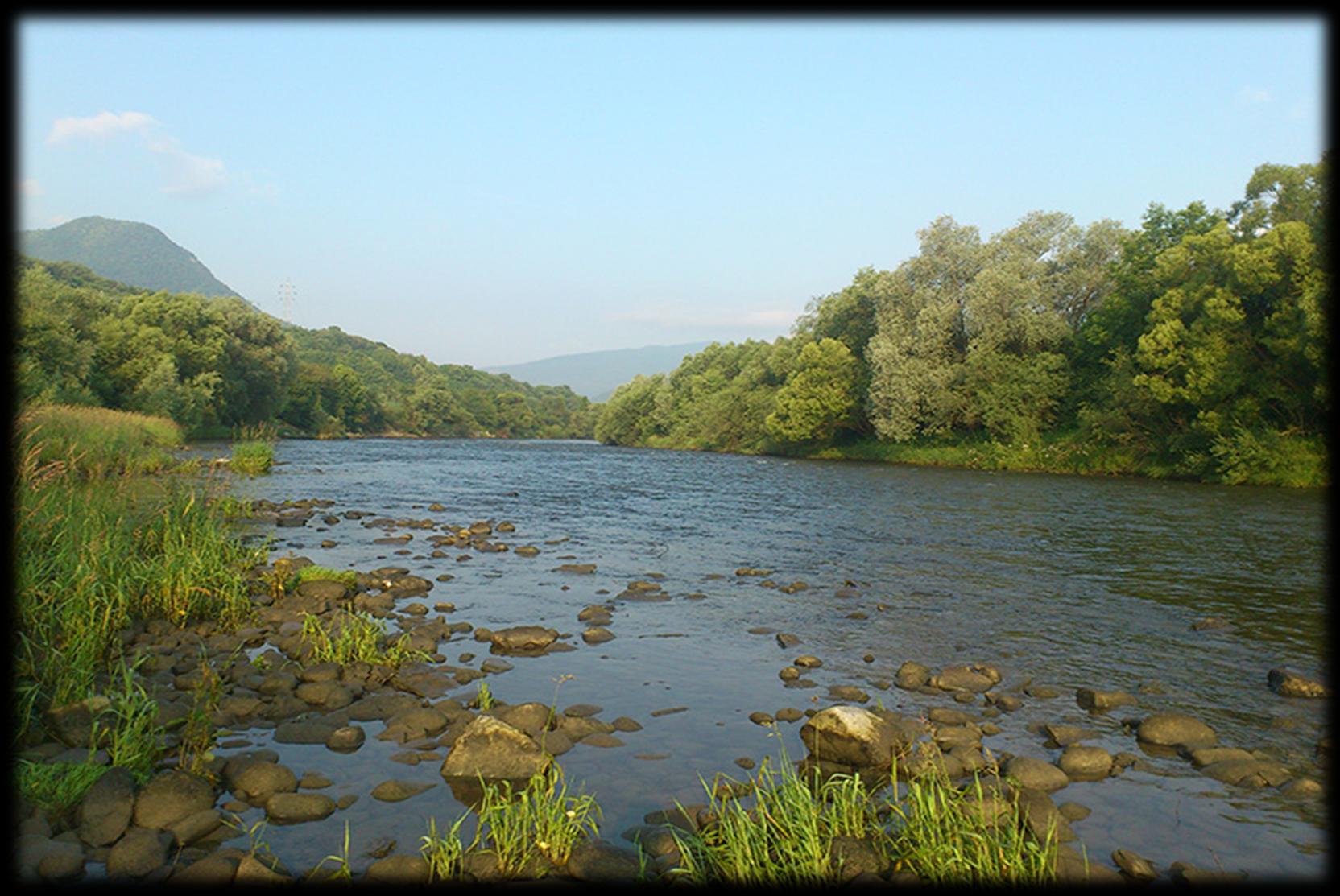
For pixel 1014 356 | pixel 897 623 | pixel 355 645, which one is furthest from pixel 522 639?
pixel 1014 356

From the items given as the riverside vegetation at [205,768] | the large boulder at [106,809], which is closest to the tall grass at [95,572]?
the riverside vegetation at [205,768]

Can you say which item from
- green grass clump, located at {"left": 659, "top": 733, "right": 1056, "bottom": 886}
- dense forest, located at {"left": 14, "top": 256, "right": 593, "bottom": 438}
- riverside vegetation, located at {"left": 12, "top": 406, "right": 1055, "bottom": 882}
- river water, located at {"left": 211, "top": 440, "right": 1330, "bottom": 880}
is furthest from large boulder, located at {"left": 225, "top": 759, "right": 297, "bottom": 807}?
dense forest, located at {"left": 14, "top": 256, "right": 593, "bottom": 438}

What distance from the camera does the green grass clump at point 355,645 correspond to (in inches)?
387

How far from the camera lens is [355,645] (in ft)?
32.9

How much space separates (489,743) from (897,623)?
8.00m

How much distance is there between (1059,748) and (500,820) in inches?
221

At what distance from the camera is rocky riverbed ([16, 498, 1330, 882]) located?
5.53 m

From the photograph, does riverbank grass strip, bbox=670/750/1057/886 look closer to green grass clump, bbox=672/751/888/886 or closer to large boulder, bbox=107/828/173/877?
green grass clump, bbox=672/751/888/886

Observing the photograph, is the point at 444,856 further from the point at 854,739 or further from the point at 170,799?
the point at 854,739

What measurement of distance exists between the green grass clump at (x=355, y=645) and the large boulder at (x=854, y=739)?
5376mm

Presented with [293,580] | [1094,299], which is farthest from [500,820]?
[1094,299]

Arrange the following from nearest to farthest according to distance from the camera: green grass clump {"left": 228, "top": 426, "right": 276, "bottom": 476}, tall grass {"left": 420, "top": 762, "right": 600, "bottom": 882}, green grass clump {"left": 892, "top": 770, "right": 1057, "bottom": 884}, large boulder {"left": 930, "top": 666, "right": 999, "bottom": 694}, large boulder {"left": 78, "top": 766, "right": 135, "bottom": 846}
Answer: green grass clump {"left": 892, "top": 770, "right": 1057, "bottom": 884} → tall grass {"left": 420, "top": 762, "right": 600, "bottom": 882} → large boulder {"left": 78, "top": 766, "right": 135, "bottom": 846} → large boulder {"left": 930, "top": 666, "right": 999, "bottom": 694} → green grass clump {"left": 228, "top": 426, "right": 276, "bottom": 476}

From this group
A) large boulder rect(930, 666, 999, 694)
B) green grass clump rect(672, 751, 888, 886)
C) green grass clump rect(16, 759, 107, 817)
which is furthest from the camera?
large boulder rect(930, 666, 999, 694)

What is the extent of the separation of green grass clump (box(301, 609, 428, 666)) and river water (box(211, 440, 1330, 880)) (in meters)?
0.81
